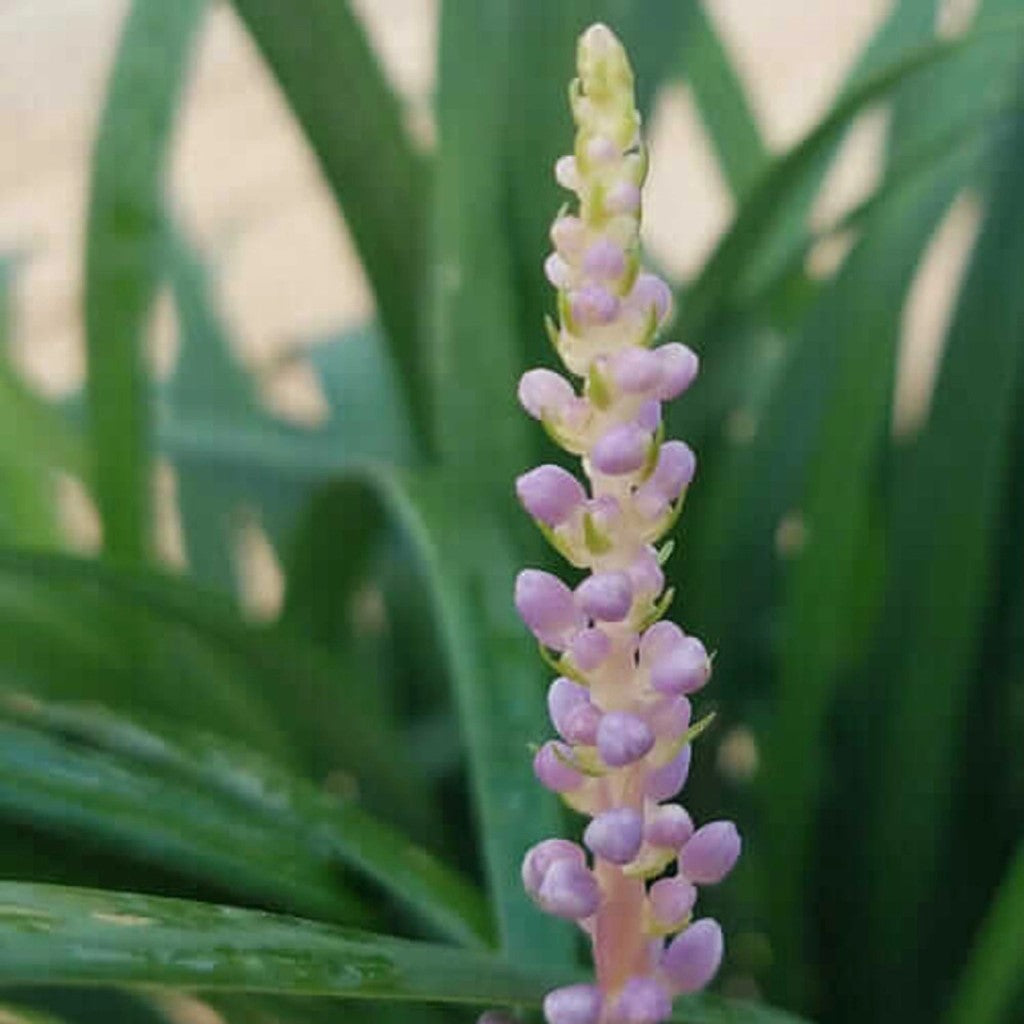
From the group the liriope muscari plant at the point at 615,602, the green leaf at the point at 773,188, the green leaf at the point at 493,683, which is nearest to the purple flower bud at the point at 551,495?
the liriope muscari plant at the point at 615,602

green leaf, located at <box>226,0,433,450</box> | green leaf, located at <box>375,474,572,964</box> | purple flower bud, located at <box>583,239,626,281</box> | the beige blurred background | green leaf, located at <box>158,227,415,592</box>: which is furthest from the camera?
the beige blurred background

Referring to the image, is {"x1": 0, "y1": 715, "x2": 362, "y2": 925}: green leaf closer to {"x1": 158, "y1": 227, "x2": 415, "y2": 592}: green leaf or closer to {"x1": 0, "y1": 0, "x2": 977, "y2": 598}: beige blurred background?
{"x1": 158, "y1": 227, "x2": 415, "y2": 592}: green leaf

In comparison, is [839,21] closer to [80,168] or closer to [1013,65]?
[80,168]

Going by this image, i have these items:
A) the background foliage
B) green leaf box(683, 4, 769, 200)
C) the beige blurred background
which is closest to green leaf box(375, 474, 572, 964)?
the background foliage

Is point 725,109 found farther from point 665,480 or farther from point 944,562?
point 665,480

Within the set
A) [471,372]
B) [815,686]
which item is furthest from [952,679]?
[471,372]

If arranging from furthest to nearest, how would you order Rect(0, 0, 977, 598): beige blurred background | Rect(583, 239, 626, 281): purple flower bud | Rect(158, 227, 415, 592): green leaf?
Rect(0, 0, 977, 598): beige blurred background → Rect(158, 227, 415, 592): green leaf → Rect(583, 239, 626, 281): purple flower bud
